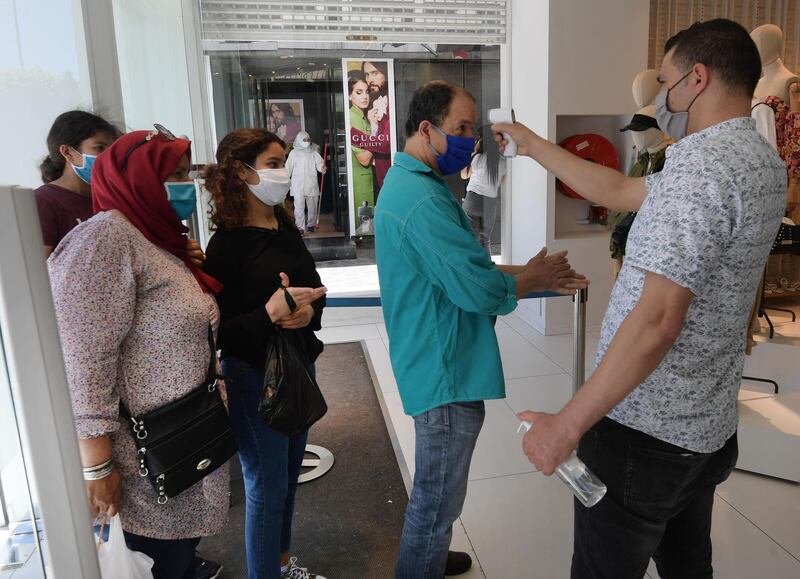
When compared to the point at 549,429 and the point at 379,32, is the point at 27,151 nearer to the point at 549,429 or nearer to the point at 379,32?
the point at 549,429

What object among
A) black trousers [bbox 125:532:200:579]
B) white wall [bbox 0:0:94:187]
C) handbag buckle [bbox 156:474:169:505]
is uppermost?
white wall [bbox 0:0:94:187]

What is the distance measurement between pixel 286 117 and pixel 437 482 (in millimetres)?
4470

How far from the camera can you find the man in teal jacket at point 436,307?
4.57 ft

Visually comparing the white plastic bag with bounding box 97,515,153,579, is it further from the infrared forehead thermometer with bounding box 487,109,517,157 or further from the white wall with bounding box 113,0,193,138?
the white wall with bounding box 113,0,193,138

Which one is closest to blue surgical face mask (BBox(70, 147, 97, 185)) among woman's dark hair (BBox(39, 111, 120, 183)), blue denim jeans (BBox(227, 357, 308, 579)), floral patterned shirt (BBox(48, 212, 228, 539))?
woman's dark hair (BBox(39, 111, 120, 183))

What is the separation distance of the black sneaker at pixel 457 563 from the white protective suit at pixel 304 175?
3.80m

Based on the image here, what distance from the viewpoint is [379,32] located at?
498 centimetres

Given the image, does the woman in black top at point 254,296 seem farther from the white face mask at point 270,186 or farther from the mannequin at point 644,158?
the mannequin at point 644,158

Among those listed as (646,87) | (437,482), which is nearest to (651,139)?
(646,87)

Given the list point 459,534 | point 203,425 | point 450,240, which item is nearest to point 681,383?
point 450,240

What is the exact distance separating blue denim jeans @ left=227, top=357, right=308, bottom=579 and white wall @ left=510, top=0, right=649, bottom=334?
3.50m

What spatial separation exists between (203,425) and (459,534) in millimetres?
1384

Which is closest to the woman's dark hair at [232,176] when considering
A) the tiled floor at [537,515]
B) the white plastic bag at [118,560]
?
the white plastic bag at [118,560]

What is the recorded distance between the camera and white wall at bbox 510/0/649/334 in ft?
14.3
